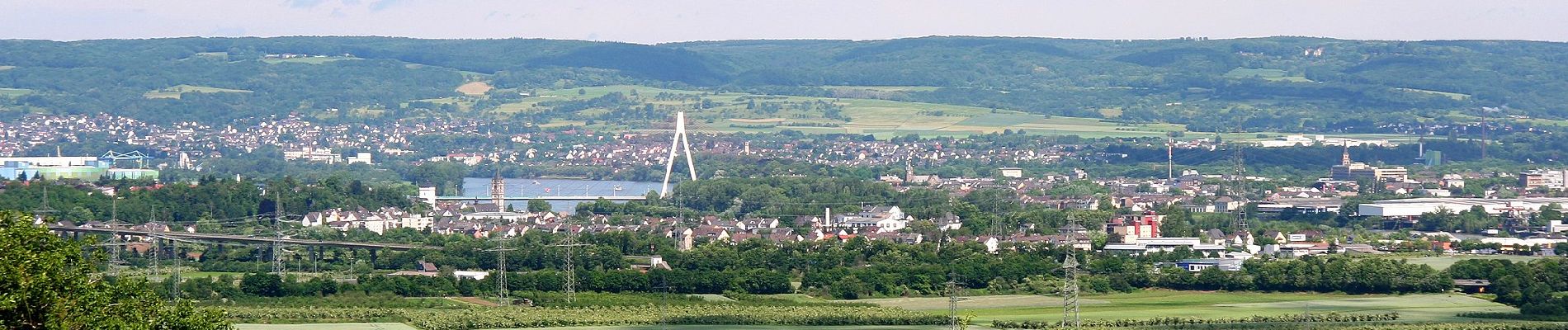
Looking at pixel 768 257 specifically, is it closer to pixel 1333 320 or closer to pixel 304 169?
pixel 1333 320

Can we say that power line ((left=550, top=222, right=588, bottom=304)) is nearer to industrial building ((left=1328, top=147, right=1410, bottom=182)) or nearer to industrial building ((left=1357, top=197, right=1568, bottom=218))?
industrial building ((left=1357, top=197, right=1568, bottom=218))

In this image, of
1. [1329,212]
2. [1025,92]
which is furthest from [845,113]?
[1329,212]

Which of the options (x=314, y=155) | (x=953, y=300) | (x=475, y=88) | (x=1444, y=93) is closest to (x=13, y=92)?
(x=475, y=88)

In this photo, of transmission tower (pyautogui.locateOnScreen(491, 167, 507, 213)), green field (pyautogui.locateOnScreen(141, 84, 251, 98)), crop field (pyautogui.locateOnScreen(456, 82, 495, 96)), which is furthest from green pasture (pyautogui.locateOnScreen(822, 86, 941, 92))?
transmission tower (pyautogui.locateOnScreen(491, 167, 507, 213))

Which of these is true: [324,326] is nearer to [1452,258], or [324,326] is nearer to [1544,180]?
[1452,258]

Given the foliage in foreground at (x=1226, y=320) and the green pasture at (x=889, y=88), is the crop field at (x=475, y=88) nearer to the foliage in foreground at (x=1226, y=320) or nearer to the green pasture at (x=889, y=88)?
the green pasture at (x=889, y=88)

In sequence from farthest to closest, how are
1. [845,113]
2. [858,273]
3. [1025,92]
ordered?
[1025,92] → [845,113] → [858,273]
